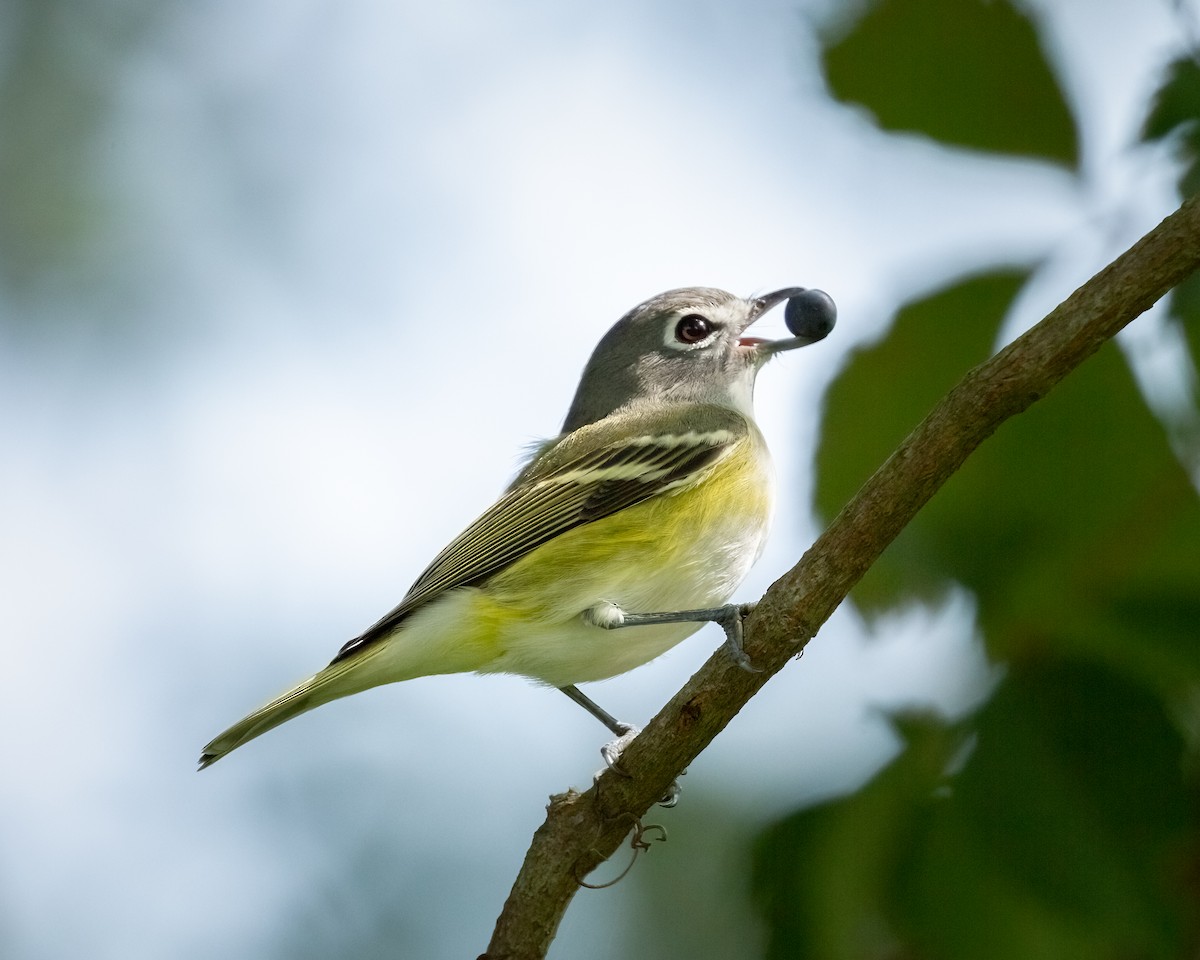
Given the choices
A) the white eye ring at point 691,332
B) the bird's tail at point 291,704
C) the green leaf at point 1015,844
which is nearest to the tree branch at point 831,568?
the green leaf at point 1015,844

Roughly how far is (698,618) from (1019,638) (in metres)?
1.70

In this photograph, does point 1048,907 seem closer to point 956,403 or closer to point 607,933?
point 956,403

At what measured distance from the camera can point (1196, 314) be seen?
2041 millimetres

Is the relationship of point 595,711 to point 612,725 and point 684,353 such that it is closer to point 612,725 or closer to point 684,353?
point 612,725

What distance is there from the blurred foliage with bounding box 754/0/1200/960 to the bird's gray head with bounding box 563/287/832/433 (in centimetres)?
272

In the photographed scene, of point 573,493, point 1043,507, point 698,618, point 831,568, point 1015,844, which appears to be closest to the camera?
point 1015,844

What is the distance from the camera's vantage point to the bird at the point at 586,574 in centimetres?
382

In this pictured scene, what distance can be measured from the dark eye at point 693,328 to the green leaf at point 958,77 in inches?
118

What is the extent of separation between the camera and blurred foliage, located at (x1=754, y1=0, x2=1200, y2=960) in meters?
1.69

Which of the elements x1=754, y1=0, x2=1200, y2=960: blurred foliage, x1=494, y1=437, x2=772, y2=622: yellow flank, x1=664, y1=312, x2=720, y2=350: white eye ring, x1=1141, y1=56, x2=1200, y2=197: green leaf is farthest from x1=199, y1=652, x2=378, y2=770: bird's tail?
x1=1141, y1=56, x2=1200, y2=197: green leaf

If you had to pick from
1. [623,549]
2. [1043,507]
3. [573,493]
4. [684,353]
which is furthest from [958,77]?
[684,353]

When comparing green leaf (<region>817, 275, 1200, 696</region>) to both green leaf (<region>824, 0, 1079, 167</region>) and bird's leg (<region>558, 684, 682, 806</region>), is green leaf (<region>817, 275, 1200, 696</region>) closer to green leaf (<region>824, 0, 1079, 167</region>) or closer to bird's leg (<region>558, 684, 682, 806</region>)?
green leaf (<region>824, 0, 1079, 167</region>)

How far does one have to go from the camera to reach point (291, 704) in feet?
12.1

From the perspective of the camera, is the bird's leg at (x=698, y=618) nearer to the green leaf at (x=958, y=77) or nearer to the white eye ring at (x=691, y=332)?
the green leaf at (x=958, y=77)
